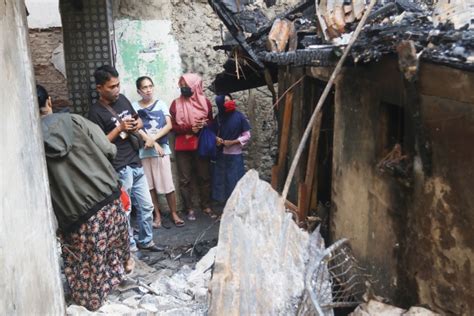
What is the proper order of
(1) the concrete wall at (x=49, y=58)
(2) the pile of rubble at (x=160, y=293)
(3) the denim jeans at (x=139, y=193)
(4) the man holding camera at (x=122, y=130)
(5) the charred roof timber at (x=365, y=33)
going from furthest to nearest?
(1) the concrete wall at (x=49, y=58)
(3) the denim jeans at (x=139, y=193)
(4) the man holding camera at (x=122, y=130)
(2) the pile of rubble at (x=160, y=293)
(5) the charred roof timber at (x=365, y=33)

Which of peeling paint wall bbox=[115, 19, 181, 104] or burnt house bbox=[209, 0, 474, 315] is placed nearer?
burnt house bbox=[209, 0, 474, 315]

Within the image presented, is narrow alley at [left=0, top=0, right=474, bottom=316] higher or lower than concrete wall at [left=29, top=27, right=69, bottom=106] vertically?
lower

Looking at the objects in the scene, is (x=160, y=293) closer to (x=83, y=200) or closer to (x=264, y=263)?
(x=83, y=200)

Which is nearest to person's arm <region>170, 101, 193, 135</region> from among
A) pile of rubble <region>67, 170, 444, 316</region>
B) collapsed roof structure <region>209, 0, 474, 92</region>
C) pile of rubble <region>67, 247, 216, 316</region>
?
collapsed roof structure <region>209, 0, 474, 92</region>

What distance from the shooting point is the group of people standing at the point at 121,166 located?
4.81 metres

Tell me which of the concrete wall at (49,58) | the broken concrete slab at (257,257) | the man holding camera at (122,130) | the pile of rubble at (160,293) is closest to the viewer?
the broken concrete slab at (257,257)

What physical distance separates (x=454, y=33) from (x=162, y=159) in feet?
16.2

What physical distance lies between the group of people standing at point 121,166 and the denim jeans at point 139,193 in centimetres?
1

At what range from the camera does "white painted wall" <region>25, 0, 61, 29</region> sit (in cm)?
1080

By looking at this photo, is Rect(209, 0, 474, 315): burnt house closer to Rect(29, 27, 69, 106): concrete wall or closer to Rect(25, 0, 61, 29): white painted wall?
Rect(25, 0, 61, 29): white painted wall

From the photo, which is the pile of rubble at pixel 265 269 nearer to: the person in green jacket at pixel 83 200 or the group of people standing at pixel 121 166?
the person in green jacket at pixel 83 200

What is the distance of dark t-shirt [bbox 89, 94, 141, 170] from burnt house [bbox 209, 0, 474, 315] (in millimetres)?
1576

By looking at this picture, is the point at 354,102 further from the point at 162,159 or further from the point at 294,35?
the point at 162,159

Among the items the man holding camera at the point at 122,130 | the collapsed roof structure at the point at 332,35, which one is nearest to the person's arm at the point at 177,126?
the collapsed roof structure at the point at 332,35
